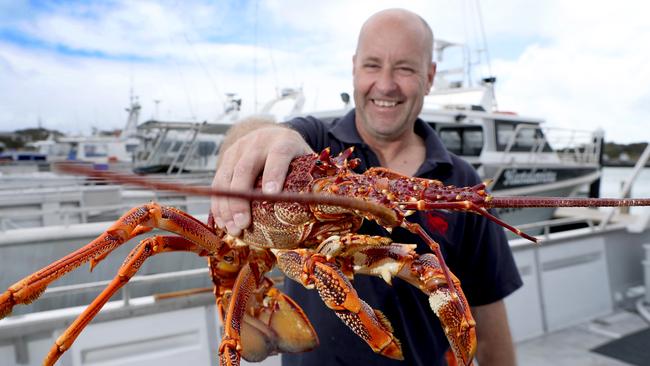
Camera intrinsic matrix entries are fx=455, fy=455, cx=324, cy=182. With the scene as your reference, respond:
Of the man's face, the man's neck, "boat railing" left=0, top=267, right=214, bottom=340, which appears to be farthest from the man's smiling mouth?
"boat railing" left=0, top=267, right=214, bottom=340

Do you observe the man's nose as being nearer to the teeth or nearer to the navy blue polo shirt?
the teeth

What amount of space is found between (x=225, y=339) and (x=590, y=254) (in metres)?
4.81

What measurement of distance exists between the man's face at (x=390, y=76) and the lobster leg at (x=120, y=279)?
963 mm

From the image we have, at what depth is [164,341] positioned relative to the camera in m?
2.93

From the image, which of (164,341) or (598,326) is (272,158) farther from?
(598,326)

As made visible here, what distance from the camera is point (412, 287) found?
192 cm

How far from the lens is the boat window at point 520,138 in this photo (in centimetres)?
1237

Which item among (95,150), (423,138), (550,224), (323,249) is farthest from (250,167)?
(95,150)

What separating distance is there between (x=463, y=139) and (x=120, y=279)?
11.1 meters

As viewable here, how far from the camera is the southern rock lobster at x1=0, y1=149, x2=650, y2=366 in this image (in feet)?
3.80

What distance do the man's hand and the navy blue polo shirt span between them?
61cm

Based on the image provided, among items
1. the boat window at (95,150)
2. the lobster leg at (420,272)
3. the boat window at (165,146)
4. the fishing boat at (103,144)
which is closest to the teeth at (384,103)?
the lobster leg at (420,272)

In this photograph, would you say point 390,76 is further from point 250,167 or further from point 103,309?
point 103,309

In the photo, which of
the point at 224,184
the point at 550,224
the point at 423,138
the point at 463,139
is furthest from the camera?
the point at 463,139
